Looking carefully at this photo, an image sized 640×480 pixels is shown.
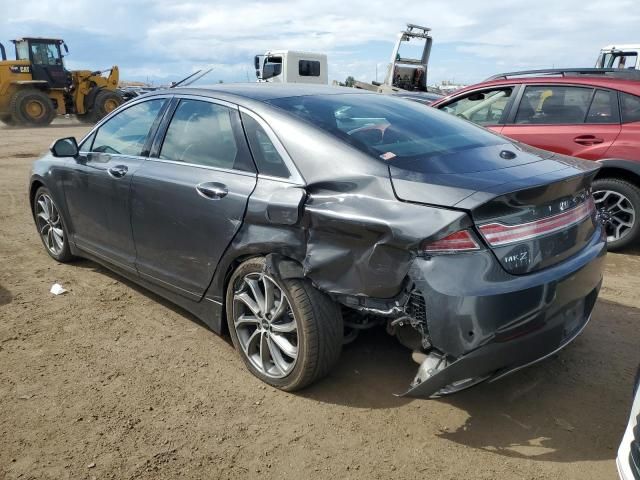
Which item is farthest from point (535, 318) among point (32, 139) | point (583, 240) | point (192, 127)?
point (32, 139)

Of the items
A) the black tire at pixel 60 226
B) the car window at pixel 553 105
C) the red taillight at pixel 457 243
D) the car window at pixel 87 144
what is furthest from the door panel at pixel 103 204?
the car window at pixel 553 105

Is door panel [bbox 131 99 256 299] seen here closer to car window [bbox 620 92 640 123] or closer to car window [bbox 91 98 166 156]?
car window [bbox 91 98 166 156]

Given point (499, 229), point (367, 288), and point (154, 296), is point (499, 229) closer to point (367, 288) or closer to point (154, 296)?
point (367, 288)

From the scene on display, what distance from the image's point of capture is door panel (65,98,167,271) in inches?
146

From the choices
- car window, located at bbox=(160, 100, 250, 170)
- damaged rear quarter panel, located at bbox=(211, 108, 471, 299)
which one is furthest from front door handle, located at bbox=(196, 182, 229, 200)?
damaged rear quarter panel, located at bbox=(211, 108, 471, 299)

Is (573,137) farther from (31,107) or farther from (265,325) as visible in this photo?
(31,107)

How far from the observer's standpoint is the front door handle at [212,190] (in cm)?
299

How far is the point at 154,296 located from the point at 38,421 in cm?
158

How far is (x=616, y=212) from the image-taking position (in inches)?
206

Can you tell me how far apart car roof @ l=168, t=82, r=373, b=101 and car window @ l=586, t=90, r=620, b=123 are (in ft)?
9.34

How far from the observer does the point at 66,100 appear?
69.3ft

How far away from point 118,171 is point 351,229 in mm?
2098

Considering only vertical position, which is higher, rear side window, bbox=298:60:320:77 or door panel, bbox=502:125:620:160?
rear side window, bbox=298:60:320:77

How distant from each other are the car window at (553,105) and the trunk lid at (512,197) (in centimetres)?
298
